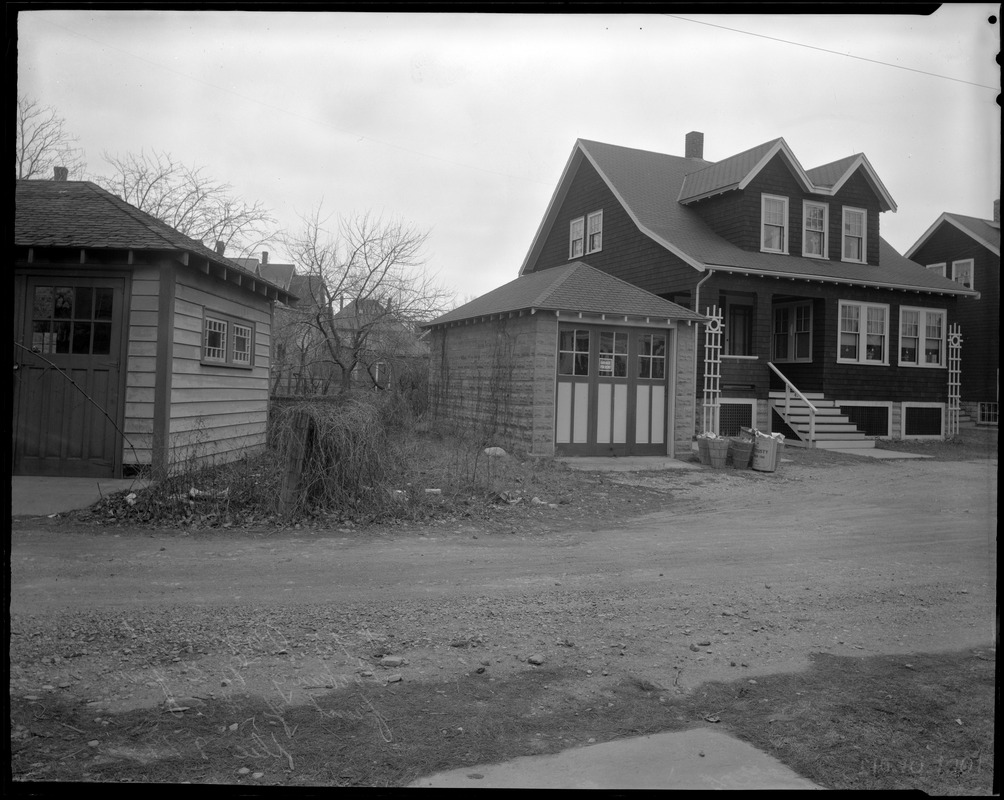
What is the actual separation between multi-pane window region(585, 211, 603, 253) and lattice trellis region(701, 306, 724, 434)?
5470 millimetres

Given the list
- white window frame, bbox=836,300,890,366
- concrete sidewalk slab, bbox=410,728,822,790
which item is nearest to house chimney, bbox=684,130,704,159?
white window frame, bbox=836,300,890,366

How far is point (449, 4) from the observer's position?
2.26 metres

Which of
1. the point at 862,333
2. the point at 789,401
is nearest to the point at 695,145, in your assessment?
the point at 862,333

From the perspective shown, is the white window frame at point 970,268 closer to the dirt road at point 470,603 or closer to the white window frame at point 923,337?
the white window frame at point 923,337

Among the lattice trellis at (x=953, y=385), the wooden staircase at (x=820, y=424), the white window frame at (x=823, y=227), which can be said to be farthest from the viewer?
the lattice trellis at (x=953, y=385)

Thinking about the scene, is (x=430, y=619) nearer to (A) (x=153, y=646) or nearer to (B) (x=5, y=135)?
(A) (x=153, y=646)

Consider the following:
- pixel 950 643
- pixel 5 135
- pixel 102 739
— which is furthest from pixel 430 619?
pixel 5 135

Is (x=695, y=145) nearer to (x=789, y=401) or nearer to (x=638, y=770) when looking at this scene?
(x=789, y=401)

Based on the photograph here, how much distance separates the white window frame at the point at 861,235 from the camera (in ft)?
76.0

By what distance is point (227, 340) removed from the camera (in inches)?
531

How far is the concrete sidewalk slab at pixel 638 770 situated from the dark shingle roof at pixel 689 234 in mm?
17582

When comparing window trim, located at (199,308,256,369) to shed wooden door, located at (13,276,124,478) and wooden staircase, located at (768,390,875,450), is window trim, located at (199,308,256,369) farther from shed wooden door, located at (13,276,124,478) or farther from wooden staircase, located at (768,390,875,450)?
wooden staircase, located at (768,390,875,450)

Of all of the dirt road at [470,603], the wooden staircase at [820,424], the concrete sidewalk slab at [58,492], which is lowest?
the dirt road at [470,603]

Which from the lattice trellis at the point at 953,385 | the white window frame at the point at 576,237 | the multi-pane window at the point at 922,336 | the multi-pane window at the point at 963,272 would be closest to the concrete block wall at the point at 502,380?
the white window frame at the point at 576,237
